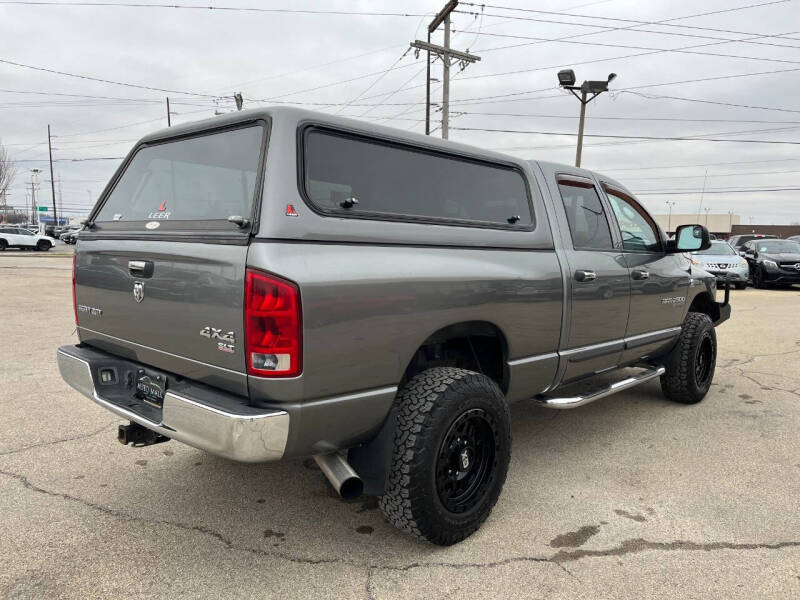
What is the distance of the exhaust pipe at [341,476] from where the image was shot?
96.6 inches

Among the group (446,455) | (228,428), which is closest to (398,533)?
(446,455)

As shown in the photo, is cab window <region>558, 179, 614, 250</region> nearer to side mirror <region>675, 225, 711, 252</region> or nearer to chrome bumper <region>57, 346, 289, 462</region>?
side mirror <region>675, 225, 711, 252</region>

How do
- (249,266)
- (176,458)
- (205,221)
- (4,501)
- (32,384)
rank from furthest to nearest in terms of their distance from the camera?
(32,384)
(176,458)
(4,501)
(205,221)
(249,266)

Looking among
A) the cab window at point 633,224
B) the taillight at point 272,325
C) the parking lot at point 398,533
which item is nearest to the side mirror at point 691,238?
the cab window at point 633,224

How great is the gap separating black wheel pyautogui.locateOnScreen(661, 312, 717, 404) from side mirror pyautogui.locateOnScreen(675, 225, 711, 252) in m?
0.76

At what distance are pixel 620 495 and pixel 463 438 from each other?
1145mm

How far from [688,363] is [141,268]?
4236 mm

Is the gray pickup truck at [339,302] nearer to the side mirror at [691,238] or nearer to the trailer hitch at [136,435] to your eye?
the trailer hitch at [136,435]

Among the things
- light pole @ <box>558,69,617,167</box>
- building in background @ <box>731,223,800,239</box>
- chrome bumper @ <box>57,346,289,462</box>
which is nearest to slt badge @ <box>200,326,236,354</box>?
chrome bumper @ <box>57,346,289,462</box>

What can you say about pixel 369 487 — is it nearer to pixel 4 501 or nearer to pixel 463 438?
pixel 463 438

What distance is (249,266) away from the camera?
2.21 m

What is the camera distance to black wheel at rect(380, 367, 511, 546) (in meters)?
2.53

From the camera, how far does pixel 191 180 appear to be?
9.43 feet

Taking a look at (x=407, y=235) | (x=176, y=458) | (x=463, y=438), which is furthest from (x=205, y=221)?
(x=176, y=458)
